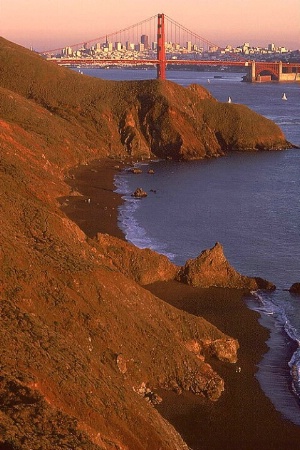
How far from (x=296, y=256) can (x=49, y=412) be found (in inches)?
912

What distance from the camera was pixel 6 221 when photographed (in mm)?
22297

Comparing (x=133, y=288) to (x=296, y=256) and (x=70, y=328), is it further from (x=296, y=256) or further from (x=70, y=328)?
(x=296, y=256)

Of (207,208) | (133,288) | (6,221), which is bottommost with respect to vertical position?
(207,208)

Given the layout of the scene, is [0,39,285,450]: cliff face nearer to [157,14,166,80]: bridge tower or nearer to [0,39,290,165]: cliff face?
[0,39,290,165]: cliff face

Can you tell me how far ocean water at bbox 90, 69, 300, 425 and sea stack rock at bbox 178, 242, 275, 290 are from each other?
2.57 ft

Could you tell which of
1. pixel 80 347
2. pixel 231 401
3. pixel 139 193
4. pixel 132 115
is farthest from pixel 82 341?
pixel 132 115

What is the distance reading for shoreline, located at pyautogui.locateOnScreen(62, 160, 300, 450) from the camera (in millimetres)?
16906

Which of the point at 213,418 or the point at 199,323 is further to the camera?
the point at 199,323

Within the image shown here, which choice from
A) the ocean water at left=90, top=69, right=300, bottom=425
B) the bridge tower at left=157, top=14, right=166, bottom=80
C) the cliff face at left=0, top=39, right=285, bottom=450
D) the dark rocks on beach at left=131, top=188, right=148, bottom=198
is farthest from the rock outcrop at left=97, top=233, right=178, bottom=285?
the bridge tower at left=157, top=14, right=166, bottom=80

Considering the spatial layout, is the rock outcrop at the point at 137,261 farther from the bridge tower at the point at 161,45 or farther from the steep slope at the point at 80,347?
the bridge tower at the point at 161,45

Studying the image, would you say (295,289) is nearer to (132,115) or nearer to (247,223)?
(247,223)

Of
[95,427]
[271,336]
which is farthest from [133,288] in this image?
[95,427]

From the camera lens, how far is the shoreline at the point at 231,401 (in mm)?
16906

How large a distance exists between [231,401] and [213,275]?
31.9 feet
